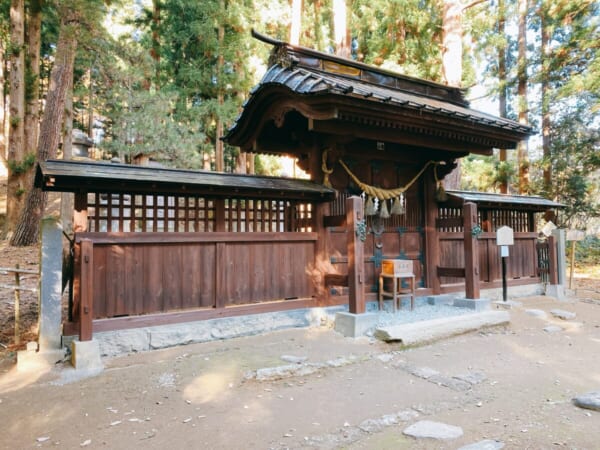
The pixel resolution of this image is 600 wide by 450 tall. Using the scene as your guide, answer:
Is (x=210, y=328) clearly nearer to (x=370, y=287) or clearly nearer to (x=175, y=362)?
(x=175, y=362)

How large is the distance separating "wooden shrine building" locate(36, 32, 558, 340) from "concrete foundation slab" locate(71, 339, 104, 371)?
130 mm

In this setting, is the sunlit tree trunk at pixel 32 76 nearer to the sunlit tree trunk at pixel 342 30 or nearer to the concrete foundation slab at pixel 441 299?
the sunlit tree trunk at pixel 342 30

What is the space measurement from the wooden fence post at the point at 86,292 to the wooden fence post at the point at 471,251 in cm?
602

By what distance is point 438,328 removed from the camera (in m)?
5.74

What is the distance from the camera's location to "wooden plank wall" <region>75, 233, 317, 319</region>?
16.1ft

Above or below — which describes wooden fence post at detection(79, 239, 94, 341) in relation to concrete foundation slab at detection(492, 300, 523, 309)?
above

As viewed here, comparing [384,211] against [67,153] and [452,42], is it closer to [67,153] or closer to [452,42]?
[452,42]

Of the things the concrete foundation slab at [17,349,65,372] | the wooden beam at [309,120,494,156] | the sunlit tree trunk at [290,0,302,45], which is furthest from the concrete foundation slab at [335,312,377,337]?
the sunlit tree trunk at [290,0,302,45]

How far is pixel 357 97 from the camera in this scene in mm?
5250

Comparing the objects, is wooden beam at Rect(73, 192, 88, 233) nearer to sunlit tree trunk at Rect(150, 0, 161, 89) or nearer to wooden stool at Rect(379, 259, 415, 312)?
wooden stool at Rect(379, 259, 415, 312)

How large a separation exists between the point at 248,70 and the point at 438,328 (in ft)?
44.1

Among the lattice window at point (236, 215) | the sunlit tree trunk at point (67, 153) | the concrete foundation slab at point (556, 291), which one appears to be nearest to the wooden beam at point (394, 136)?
the lattice window at point (236, 215)

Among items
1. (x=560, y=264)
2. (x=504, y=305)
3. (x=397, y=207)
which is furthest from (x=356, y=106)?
(x=560, y=264)

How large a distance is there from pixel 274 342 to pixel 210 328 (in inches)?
37.4
